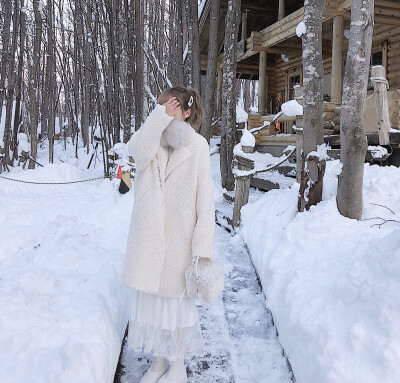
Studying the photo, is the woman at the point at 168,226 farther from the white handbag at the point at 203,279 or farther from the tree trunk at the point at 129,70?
the tree trunk at the point at 129,70

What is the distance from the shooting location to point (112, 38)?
11.2 metres

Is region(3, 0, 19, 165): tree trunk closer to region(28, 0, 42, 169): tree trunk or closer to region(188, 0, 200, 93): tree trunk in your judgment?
region(28, 0, 42, 169): tree trunk

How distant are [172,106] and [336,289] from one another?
1661 millimetres

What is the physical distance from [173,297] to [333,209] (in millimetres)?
2498

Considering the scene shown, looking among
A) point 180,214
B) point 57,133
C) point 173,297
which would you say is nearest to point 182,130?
point 180,214

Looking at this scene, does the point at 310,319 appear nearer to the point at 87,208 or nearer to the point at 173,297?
the point at 173,297

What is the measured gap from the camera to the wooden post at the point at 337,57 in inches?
384

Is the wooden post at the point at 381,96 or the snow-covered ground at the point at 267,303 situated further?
the wooden post at the point at 381,96

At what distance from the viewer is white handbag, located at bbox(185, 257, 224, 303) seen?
6.96 ft

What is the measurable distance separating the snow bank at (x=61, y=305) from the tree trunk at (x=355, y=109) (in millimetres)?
2568

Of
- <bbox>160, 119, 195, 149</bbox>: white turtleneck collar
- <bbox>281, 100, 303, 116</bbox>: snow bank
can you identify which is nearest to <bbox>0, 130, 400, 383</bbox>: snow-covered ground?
<bbox>160, 119, 195, 149</bbox>: white turtleneck collar

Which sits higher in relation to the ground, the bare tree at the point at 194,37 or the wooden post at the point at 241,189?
the bare tree at the point at 194,37

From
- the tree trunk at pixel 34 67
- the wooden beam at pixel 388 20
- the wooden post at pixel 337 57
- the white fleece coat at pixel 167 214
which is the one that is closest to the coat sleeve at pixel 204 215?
the white fleece coat at pixel 167 214

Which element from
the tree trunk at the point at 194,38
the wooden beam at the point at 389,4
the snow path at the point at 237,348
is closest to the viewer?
the snow path at the point at 237,348
